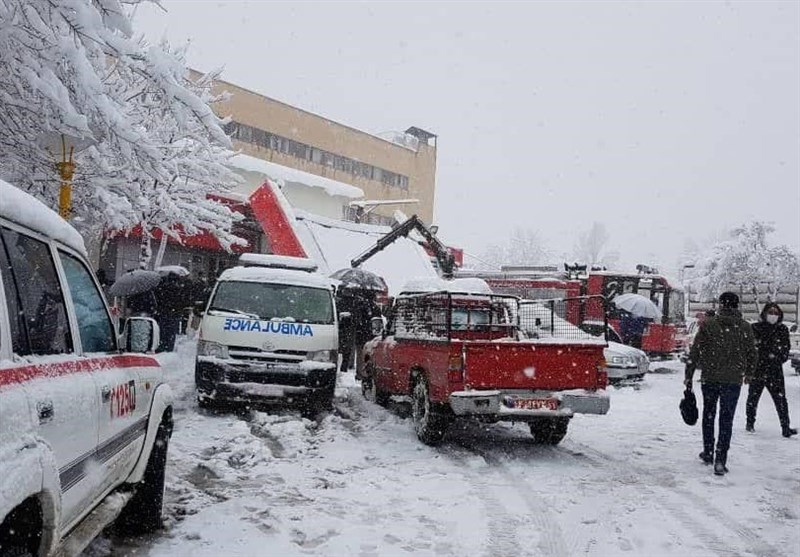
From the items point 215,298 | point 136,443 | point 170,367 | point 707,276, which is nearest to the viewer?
point 136,443

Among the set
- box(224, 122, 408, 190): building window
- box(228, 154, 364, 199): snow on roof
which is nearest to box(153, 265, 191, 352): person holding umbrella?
box(228, 154, 364, 199): snow on roof

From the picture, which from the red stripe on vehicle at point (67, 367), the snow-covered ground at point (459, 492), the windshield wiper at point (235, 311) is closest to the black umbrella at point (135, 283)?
the windshield wiper at point (235, 311)

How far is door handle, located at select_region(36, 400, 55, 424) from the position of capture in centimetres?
254

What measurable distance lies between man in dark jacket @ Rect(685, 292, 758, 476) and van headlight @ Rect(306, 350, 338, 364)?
4597 mm

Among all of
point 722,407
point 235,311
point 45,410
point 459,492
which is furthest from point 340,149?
point 45,410

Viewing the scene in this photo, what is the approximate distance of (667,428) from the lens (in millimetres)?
10344

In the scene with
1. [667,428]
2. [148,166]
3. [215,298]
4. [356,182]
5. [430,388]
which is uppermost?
[356,182]

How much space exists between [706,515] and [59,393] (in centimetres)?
508

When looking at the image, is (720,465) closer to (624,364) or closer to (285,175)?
(624,364)

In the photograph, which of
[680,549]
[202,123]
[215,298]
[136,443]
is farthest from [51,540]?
[215,298]

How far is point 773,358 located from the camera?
9812 mm

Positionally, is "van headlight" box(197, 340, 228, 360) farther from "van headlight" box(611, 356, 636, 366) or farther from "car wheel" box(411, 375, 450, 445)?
"van headlight" box(611, 356, 636, 366)

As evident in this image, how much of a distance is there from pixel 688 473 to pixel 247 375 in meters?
5.35

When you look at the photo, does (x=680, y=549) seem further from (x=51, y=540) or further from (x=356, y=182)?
(x=356, y=182)
